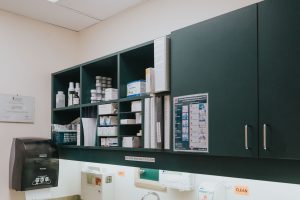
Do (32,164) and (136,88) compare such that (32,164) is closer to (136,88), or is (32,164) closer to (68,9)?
(136,88)

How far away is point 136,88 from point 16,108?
1.23m

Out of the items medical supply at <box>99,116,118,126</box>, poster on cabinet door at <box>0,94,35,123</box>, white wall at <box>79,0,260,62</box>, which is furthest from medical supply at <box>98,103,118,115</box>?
poster on cabinet door at <box>0,94,35,123</box>

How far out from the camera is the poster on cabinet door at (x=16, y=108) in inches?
102

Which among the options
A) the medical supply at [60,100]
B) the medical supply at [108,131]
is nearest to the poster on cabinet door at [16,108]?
the medical supply at [60,100]

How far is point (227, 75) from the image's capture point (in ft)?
4.86

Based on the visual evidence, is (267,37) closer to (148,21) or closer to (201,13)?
(201,13)

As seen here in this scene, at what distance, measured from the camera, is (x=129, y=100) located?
2.07 metres

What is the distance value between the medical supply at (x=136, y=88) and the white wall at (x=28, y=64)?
115cm

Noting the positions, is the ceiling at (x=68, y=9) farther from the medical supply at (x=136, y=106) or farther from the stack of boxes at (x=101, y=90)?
the medical supply at (x=136, y=106)

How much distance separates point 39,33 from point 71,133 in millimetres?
1018

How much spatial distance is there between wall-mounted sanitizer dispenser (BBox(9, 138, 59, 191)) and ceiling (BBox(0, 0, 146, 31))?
1.13 meters

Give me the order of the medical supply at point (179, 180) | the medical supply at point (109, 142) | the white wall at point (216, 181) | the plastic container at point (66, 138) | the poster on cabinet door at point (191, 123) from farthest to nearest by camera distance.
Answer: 1. the plastic container at point (66, 138)
2. the medical supply at point (109, 142)
3. the medical supply at point (179, 180)
4. the white wall at point (216, 181)
5. the poster on cabinet door at point (191, 123)

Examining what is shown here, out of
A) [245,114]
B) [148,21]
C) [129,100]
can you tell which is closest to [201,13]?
[148,21]

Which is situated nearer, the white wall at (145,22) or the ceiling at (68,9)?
the white wall at (145,22)
